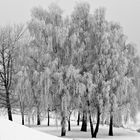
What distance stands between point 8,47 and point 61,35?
7.33 m

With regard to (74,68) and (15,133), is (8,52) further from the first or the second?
(15,133)

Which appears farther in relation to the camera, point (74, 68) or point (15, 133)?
point (74, 68)

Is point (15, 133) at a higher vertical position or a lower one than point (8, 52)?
lower

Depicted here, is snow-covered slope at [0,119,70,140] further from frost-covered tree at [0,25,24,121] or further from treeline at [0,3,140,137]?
frost-covered tree at [0,25,24,121]

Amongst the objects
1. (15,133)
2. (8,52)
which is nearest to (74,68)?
(8,52)

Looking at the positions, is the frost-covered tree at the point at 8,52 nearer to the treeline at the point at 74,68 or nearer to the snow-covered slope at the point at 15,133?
the treeline at the point at 74,68

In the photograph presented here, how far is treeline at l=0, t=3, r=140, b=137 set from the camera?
22.9m

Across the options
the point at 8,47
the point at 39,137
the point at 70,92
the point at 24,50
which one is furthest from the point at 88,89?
the point at 39,137

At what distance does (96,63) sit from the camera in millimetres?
23766

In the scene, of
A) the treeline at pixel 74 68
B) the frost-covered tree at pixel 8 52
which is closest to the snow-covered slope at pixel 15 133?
the treeline at pixel 74 68

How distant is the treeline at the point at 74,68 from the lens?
75.2 feet

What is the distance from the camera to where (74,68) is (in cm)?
2314

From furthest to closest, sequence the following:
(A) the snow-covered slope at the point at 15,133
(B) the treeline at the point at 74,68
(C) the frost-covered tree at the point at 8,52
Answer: (C) the frost-covered tree at the point at 8,52 → (B) the treeline at the point at 74,68 → (A) the snow-covered slope at the point at 15,133

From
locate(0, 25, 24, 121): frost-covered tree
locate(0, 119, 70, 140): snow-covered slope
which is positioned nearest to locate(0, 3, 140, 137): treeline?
locate(0, 25, 24, 121): frost-covered tree
